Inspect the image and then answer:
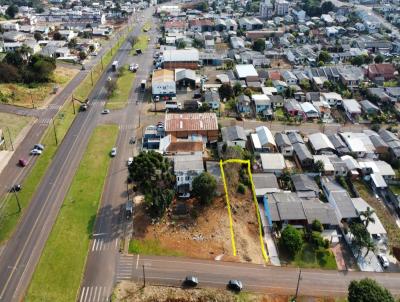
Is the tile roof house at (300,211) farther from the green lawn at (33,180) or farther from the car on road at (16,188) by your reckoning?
the car on road at (16,188)

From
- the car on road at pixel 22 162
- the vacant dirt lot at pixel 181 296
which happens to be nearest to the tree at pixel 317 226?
the vacant dirt lot at pixel 181 296

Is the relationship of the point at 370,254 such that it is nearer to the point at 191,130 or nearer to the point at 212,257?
the point at 212,257

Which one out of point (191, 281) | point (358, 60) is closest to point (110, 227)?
point (191, 281)

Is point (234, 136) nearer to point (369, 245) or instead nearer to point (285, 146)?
point (285, 146)

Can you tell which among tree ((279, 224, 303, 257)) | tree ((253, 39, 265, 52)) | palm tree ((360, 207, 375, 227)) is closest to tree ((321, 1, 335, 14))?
tree ((253, 39, 265, 52))

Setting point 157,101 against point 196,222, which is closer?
point 196,222

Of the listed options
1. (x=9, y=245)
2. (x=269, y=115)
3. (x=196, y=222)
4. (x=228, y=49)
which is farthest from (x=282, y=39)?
(x=9, y=245)
